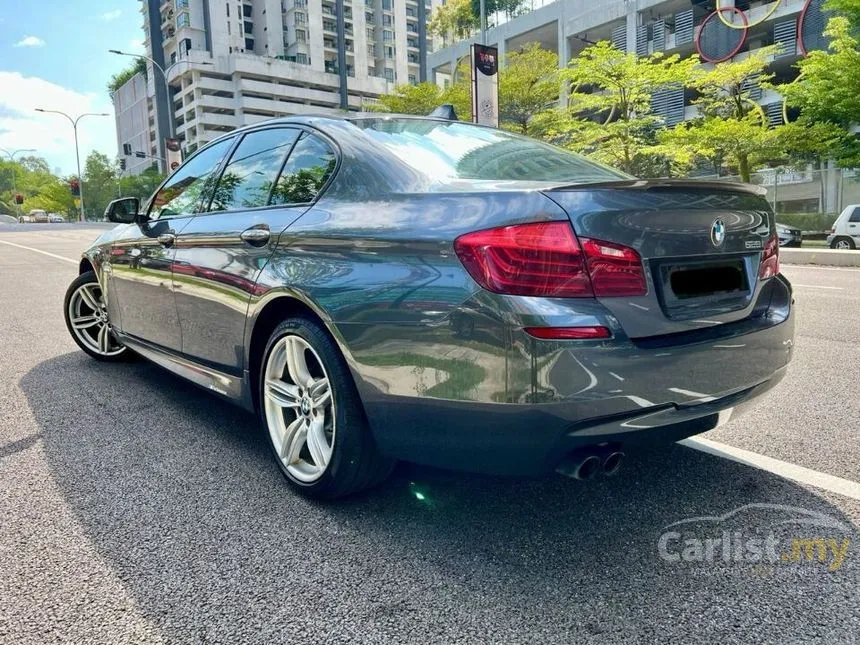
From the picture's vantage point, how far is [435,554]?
6.98 feet

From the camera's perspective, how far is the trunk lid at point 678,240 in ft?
6.36

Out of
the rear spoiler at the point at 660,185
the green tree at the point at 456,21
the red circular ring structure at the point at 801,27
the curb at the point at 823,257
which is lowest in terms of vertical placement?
the curb at the point at 823,257

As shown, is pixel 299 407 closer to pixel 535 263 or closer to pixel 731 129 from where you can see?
pixel 535 263

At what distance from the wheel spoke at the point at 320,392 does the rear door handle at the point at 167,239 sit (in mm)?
1414

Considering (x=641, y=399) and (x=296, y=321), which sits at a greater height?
(x=296, y=321)

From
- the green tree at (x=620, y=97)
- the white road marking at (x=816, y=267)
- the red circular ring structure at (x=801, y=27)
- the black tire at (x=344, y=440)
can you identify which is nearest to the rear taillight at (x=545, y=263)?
the black tire at (x=344, y=440)

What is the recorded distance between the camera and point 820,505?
2.41 metres

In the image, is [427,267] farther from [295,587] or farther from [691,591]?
[691,591]

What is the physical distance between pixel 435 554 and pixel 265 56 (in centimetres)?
9155

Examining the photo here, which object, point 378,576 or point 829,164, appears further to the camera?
point 829,164

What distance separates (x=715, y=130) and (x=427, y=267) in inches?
1027

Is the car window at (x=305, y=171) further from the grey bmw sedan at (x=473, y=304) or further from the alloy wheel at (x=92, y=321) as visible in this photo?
the alloy wheel at (x=92, y=321)

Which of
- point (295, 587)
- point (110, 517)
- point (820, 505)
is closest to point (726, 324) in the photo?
point (820, 505)

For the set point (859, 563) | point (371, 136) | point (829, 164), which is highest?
point (829, 164)
